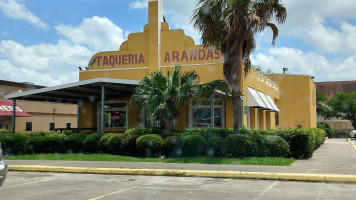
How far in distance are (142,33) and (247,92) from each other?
750cm

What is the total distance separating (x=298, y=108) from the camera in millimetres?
32500

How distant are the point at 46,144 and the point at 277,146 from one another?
35.4 feet

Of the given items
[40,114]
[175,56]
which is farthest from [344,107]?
[40,114]

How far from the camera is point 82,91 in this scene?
67.3 feet

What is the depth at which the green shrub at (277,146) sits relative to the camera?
1471 cm

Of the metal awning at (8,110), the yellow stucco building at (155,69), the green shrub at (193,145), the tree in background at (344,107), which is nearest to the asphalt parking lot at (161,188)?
the green shrub at (193,145)

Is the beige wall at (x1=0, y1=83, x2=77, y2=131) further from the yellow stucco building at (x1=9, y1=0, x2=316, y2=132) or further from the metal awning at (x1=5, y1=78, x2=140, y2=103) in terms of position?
the yellow stucco building at (x1=9, y1=0, x2=316, y2=132)

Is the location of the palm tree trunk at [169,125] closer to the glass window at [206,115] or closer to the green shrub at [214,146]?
the green shrub at [214,146]

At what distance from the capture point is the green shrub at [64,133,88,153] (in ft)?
56.9

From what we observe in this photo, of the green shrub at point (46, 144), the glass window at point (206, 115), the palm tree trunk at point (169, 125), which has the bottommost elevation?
the green shrub at point (46, 144)

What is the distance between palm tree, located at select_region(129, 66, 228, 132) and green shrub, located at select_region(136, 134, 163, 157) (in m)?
0.87

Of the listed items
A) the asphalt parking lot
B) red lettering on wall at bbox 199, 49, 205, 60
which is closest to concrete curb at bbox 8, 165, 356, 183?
the asphalt parking lot

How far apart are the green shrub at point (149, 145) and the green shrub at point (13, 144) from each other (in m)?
6.24

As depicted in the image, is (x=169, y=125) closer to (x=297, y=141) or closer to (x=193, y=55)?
(x=297, y=141)
